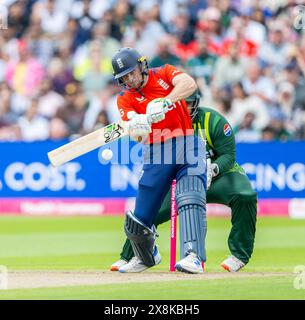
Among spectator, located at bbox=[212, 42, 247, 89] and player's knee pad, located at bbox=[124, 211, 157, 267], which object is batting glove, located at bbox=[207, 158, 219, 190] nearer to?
player's knee pad, located at bbox=[124, 211, 157, 267]

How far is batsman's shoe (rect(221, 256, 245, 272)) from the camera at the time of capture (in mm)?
9516

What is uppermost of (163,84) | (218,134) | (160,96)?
(163,84)

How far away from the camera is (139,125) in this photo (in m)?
8.61

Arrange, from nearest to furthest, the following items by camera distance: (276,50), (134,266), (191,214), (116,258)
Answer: (191,214) → (134,266) → (116,258) → (276,50)

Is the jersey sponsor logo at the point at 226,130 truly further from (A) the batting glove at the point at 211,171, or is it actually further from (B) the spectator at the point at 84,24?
(B) the spectator at the point at 84,24

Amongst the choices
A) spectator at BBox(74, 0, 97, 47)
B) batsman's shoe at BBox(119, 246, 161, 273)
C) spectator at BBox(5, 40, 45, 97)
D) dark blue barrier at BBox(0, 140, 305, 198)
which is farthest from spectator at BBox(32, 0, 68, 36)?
batsman's shoe at BBox(119, 246, 161, 273)

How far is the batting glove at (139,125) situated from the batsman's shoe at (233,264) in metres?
1.72

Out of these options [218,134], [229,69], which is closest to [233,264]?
[218,134]

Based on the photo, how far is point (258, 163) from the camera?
54.6ft

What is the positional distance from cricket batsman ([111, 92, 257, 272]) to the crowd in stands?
24.6 feet

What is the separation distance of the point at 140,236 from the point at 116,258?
250 cm

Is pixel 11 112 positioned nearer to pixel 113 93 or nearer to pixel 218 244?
pixel 113 93

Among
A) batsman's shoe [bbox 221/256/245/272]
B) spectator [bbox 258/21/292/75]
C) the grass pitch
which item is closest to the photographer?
the grass pitch

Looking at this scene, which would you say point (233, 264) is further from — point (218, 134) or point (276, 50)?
point (276, 50)
